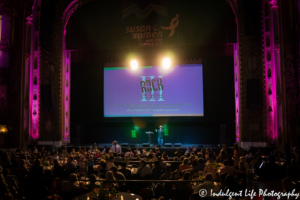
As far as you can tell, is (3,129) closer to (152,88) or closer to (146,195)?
(152,88)

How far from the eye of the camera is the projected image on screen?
1989 cm

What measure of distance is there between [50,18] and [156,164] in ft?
48.3

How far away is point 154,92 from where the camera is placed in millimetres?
20156

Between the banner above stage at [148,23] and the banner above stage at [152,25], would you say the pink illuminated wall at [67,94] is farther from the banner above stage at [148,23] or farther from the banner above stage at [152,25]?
the banner above stage at [148,23]

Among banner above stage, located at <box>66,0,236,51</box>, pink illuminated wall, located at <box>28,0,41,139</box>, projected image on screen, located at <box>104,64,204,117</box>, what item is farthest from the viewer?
projected image on screen, located at <box>104,64,204,117</box>

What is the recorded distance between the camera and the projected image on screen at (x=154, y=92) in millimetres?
19891

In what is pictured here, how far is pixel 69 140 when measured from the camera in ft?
65.1

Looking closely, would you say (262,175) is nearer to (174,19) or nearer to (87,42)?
(174,19)

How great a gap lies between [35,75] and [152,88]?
329 inches

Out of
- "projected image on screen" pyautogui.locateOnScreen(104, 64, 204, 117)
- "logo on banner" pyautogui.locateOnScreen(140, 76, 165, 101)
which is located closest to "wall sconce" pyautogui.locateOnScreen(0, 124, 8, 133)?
"projected image on screen" pyautogui.locateOnScreen(104, 64, 204, 117)

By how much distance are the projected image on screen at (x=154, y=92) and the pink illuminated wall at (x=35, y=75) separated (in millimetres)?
4866

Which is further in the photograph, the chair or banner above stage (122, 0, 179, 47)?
banner above stage (122, 0, 179, 47)

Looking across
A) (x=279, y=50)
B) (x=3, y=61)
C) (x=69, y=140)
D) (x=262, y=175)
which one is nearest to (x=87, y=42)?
(x=3, y=61)

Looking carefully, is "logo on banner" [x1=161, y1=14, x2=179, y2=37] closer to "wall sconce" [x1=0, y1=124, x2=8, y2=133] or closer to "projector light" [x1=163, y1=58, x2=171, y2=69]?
"projector light" [x1=163, y1=58, x2=171, y2=69]
